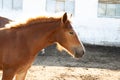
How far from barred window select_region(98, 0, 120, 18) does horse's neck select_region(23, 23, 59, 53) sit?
7.01 meters

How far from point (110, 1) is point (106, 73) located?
4.39m

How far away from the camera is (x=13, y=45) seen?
466 centimetres

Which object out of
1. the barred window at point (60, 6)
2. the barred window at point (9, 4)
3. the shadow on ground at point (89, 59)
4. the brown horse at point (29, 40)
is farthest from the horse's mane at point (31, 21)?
the barred window at point (9, 4)

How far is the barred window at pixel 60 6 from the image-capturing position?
38.3 feet

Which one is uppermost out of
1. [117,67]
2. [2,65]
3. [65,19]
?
[65,19]

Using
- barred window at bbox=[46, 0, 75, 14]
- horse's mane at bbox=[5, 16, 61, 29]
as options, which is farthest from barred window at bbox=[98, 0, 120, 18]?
horse's mane at bbox=[5, 16, 61, 29]

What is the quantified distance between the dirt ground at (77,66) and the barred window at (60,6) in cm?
177

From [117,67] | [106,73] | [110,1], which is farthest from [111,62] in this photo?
[110,1]

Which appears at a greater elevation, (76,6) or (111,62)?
(76,6)

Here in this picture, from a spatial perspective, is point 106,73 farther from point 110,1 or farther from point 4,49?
point 110,1

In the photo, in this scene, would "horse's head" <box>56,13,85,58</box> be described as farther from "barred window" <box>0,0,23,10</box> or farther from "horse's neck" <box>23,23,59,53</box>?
"barred window" <box>0,0,23,10</box>

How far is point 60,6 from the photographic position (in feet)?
38.5

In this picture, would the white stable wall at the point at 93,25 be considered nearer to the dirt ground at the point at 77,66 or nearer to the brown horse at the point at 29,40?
the dirt ground at the point at 77,66

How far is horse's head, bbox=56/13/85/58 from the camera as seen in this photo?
4.63m
